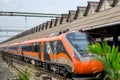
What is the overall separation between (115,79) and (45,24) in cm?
5181

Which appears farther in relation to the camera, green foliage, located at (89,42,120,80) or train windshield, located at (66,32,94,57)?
train windshield, located at (66,32,94,57)

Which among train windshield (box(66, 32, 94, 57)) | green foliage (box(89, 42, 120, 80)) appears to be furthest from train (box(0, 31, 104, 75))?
green foliage (box(89, 42, 120, 80))

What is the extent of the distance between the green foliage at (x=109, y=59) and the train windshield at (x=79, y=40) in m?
10.3

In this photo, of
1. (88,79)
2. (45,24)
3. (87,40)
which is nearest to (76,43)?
(87,40)

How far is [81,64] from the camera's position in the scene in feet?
47.6

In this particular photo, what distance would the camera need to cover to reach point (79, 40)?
15.9m

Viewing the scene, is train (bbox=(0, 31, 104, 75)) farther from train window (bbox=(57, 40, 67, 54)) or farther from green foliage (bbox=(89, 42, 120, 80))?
green foliage (bbox=(89, 42, 120, 80))

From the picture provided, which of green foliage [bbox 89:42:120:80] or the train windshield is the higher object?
green foliage [bbox 89:42:120:80]

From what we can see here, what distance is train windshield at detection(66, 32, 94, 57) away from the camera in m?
15.4

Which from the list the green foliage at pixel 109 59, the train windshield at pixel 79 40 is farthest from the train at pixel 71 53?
the green foliage at pixel 109 59

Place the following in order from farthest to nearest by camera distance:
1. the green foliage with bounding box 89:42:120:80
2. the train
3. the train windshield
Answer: the train windshield, the train, the green foliage with bounding box 89:42:120:80

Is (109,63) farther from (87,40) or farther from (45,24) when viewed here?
(45,24)

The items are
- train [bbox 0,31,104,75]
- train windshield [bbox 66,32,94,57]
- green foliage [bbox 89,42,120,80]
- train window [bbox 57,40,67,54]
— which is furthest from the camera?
train window [bbox 57,40,67,54]

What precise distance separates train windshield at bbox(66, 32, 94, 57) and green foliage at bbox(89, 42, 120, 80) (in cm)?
1028
